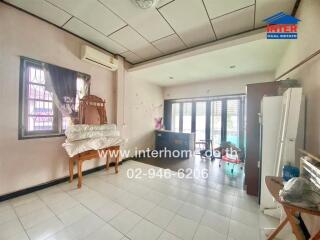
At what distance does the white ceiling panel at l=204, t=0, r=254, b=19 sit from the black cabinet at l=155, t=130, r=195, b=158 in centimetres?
346

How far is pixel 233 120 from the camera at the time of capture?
4.76m

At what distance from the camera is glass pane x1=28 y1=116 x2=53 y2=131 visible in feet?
7.66

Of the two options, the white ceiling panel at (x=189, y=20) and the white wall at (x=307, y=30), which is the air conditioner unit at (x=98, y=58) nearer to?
the white ceiling panel at (x=189, y=20)

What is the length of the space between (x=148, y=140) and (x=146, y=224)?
11.9ft

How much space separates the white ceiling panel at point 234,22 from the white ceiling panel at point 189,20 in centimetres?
14

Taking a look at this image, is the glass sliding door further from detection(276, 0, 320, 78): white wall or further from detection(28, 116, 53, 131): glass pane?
detection(28, 116, 53, 131): glass pane

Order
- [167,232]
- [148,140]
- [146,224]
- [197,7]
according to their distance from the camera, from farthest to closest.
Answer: [148,140] < [197,7] < [146,224] < [167,232]

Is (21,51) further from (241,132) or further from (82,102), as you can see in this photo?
(241,132)

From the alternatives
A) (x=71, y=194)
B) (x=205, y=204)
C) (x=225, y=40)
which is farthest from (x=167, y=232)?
(x=225, y=40)

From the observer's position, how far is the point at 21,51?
2.20 m

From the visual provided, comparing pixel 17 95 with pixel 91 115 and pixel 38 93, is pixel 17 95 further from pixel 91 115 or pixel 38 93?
pixel 91 115

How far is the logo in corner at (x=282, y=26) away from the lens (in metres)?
2.02

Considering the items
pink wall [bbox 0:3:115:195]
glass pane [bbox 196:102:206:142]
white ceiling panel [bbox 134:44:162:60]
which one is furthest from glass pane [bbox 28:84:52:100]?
glass pane [bbox 196:102:206:142]

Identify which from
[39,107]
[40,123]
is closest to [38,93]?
[39,107]
